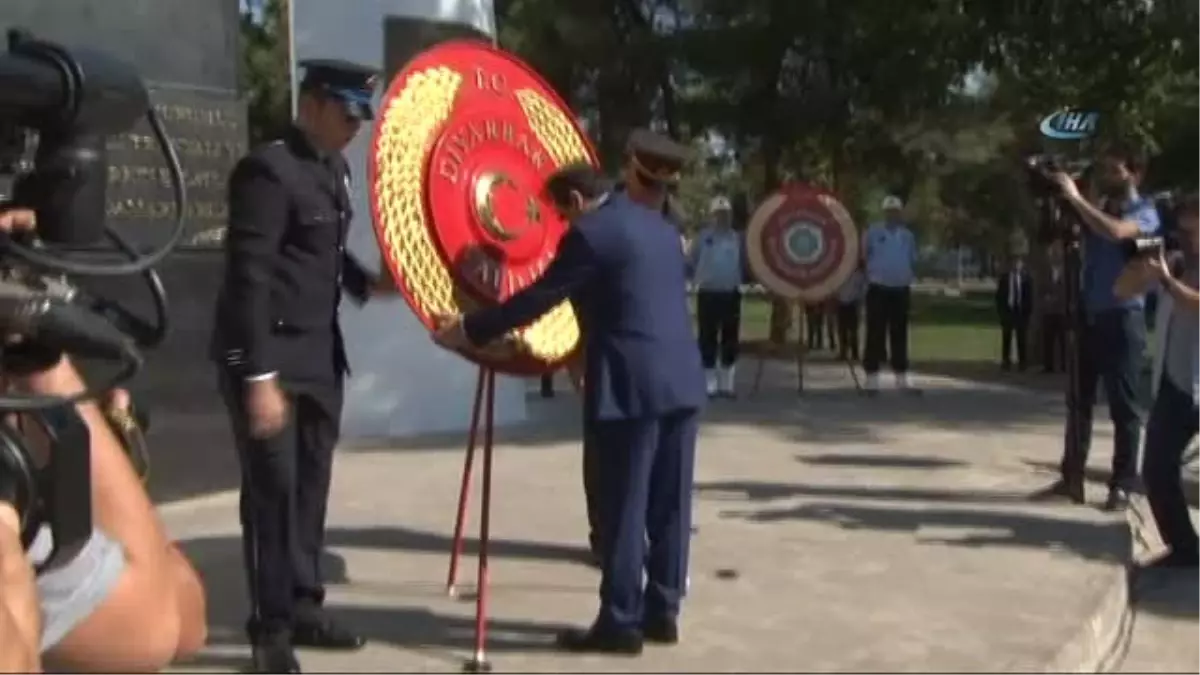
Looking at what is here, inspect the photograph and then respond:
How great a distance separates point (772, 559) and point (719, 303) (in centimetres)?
889

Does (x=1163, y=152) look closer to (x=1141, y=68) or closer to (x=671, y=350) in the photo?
(x=1141, y=68)

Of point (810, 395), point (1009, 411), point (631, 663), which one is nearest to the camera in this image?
point (631, 663)

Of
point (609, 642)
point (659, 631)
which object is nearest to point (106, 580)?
point (609, 642)

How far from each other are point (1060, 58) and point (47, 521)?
45.1ft

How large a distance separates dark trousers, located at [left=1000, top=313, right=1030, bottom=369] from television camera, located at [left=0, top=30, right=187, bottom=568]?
19052 millimetres

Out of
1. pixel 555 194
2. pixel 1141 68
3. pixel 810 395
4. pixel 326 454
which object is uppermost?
pixel 1141 68

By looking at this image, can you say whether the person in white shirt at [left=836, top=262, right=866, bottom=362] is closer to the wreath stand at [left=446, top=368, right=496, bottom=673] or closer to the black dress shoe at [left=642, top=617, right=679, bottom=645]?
the wreath stand at [left=446, top=368, right=496, bottom=673]

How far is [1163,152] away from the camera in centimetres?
2698

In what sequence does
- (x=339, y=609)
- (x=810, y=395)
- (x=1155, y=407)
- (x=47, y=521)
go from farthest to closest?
(x=810, y=395)
(x=1155, y=407)
(x=339, y=609)
(x=47, y=521)

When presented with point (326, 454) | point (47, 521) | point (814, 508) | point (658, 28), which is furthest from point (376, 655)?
point (658, 28)

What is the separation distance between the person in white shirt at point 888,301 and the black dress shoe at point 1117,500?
6.68 meters

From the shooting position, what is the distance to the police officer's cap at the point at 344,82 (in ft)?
19.0

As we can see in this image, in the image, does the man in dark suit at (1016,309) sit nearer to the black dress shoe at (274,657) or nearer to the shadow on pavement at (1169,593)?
the shadow on pavement at (1169,593)

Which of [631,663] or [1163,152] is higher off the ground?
[1163,152]
